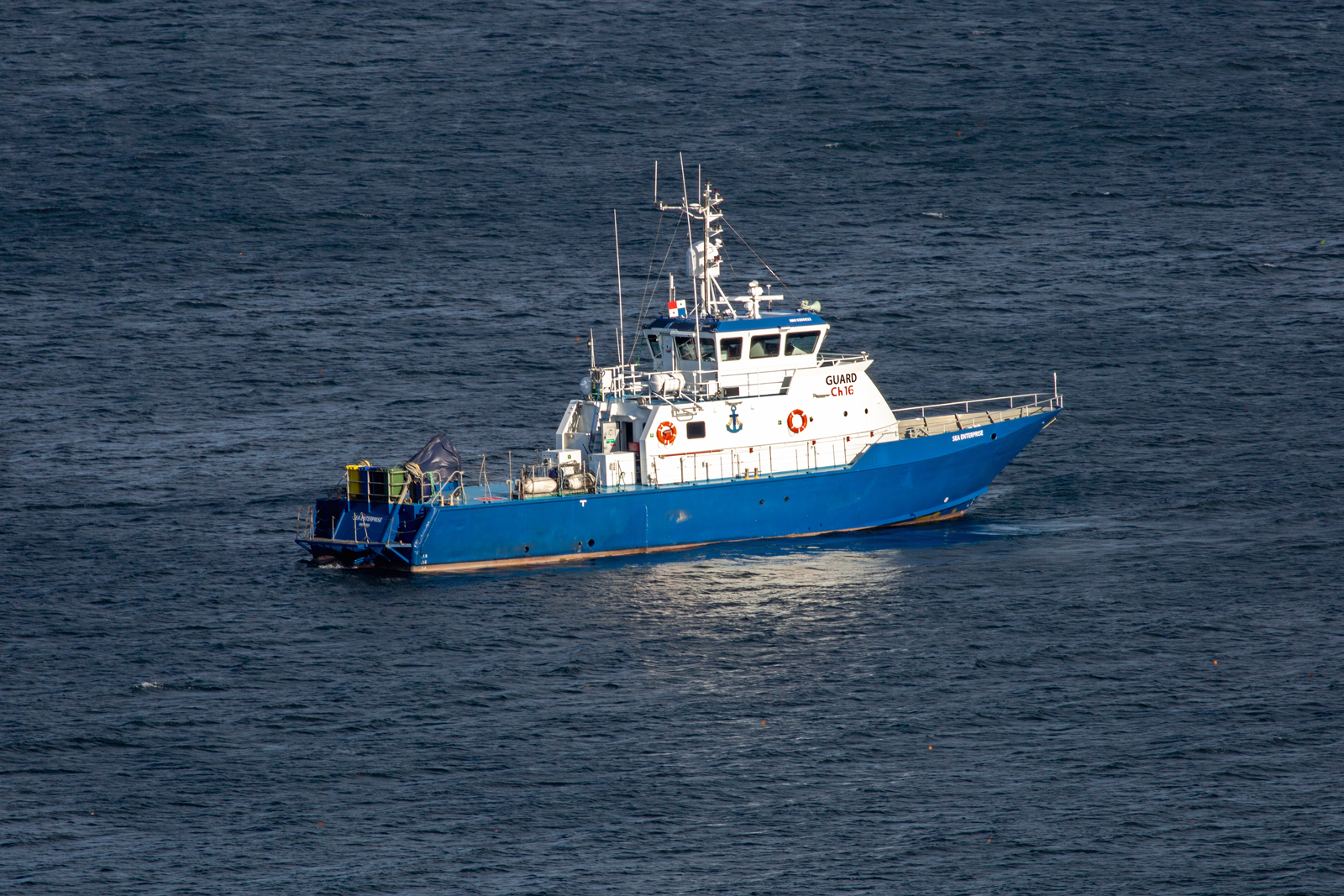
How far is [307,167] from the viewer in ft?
349

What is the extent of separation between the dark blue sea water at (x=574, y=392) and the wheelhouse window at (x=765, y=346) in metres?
6.51

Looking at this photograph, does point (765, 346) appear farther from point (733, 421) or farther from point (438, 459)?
point (438, 459)

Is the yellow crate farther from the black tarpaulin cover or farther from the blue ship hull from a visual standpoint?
the black tarpaulin cover

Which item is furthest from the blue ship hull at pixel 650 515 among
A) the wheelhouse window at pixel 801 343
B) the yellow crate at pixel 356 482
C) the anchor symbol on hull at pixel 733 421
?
the wheelhouse window at pixel 801 343

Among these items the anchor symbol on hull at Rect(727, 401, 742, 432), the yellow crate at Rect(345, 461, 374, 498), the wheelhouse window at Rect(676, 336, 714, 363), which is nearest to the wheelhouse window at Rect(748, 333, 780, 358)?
the wheelhouse window at Rect(676, 336, 714, 363)

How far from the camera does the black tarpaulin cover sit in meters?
54.0

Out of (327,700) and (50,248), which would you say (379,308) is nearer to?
(50,248)

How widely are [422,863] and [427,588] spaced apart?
17178mm

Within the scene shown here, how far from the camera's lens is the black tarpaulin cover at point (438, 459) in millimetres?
53969

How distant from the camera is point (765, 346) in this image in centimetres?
5725

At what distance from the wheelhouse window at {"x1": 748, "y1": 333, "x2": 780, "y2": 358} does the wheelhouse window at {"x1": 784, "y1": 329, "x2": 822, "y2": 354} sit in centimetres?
34

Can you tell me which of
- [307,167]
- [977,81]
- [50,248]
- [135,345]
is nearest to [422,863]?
[135,345]

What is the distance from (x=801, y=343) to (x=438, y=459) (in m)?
12.9

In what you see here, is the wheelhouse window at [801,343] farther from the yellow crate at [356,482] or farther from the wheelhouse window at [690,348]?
the yellow crate at [356,482]
